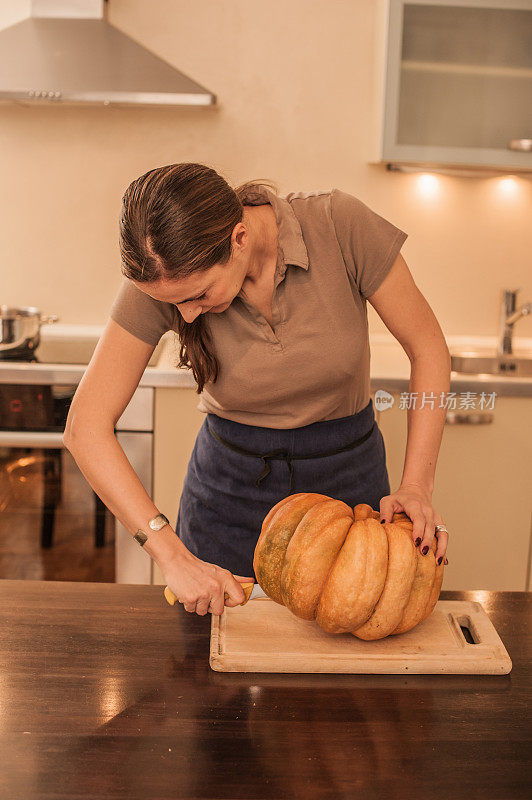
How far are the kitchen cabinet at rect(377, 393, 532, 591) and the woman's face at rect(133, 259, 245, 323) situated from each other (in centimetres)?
112

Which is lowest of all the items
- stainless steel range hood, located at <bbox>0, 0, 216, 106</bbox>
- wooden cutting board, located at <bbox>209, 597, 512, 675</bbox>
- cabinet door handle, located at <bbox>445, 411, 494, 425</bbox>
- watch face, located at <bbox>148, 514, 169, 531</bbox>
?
wooden cutting board, located at <bbox>209, 597, 512, 675</bbox>

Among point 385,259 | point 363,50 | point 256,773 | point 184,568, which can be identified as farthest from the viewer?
point 363,50

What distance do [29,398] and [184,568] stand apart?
51.3 inches

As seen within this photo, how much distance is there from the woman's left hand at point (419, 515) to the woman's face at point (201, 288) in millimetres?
353

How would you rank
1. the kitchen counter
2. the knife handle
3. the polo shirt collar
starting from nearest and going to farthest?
the knife handle → the polo shirt collar → the kitchen counter

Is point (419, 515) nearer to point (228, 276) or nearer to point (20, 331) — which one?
point (228, 276)

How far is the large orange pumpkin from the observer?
0.88 metres

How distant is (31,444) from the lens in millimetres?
2188

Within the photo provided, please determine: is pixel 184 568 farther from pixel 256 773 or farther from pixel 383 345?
pixel 383 345

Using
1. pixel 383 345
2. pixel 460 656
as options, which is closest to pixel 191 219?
pixel 460 656

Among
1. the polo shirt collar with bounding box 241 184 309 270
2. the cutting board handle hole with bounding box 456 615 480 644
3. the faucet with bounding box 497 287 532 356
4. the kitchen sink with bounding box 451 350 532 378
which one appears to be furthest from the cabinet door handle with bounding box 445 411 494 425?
the cutting board handle hole with bounding box 456 615 480 644

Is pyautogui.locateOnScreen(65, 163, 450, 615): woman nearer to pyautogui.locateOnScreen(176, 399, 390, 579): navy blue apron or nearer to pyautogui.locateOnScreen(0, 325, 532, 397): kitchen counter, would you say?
pyautogui.locateOnScreen(176, 399, 390, 579): navy blue apron

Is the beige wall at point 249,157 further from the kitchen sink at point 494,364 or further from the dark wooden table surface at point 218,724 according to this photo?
the dark wooden table surface at point 218,724

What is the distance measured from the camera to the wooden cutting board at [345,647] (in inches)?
35.3
